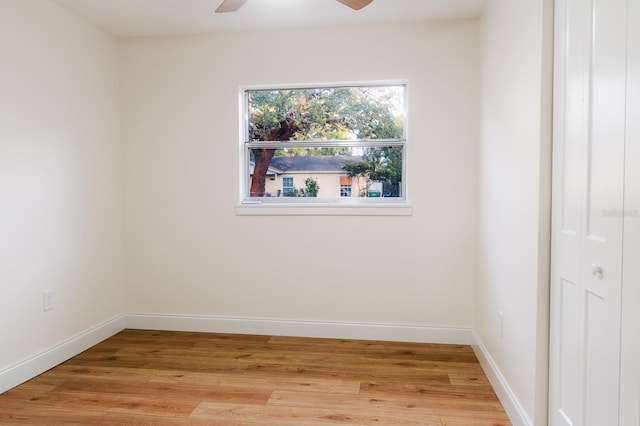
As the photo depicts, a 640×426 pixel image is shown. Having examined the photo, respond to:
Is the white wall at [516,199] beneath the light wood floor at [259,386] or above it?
above

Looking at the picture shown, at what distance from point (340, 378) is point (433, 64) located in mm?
2346

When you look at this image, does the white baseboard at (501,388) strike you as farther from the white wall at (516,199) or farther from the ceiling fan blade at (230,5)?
the ceiling fan blade at (230,5)

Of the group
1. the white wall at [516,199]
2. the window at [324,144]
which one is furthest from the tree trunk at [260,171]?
the white wall at [516,199]

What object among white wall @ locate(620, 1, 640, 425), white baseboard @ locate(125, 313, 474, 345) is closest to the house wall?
white baseboard @ locate(125, 313, 474, 345)

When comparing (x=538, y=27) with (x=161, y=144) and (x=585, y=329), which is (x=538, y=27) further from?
(x=161, y=144)

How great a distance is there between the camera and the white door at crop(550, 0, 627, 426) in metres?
1.31

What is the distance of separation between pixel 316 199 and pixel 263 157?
579mm

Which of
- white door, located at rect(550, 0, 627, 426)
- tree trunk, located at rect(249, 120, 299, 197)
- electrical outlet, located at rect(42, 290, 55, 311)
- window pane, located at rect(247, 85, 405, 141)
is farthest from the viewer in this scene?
tree trunk, located at rect(249, 120, 299, 197)

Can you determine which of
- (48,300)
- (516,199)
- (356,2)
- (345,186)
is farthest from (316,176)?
(48,300)

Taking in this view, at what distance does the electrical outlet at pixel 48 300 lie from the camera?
8.82ft

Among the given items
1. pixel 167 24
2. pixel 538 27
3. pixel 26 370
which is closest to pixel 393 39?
pixel 538 27

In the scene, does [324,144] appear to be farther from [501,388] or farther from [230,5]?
[501,388]

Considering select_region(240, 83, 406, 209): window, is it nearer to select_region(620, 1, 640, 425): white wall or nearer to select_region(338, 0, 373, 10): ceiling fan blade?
select_region(338, 0, 373, 10): ceiling fan blade

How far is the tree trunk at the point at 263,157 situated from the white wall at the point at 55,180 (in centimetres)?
115
